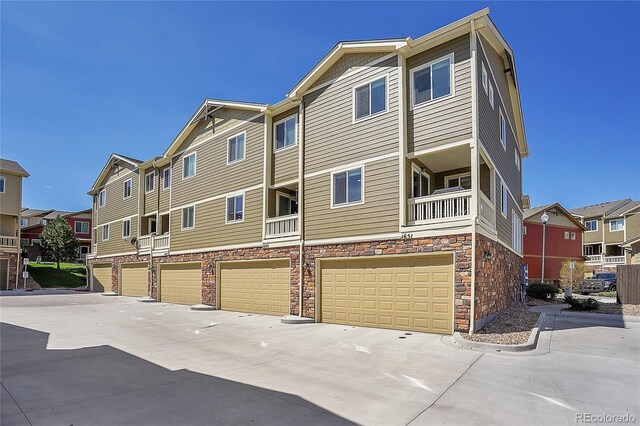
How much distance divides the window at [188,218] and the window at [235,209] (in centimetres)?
319

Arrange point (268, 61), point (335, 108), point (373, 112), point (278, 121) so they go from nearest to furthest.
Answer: point (373, 112), point (335, 108), point (268, 61), point (278, 121)

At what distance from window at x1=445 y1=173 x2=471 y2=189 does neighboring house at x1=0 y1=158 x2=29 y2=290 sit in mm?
34915

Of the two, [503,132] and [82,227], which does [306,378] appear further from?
[82,227]

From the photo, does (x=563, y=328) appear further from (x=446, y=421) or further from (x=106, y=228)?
(x=106, y=228)

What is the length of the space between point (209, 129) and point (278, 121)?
5.26m

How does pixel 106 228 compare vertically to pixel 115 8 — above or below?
below

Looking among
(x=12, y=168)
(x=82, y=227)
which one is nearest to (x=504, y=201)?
(x=12, y=168)

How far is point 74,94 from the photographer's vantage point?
15195 mm

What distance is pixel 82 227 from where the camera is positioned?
162ft

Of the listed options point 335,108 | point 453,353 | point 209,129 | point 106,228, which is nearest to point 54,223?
point 106,228

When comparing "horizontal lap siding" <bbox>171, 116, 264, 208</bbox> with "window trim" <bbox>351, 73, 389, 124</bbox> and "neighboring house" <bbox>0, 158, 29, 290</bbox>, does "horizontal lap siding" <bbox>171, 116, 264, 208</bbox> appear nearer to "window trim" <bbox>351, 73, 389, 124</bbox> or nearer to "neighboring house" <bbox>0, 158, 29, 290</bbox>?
"window trim" <bbox>351, 73, 389, 124</bbox>

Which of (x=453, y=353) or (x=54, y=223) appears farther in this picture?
(x=54, y=223)

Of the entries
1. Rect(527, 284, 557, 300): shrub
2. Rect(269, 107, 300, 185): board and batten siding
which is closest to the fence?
Rect(527, 284, 557, 300): shrub

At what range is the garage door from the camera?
24.4 meters
